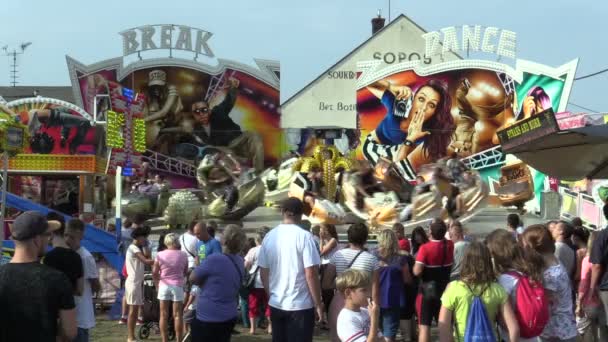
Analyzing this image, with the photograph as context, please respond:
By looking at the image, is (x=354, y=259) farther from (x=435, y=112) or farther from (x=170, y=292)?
(x=435, y=112)

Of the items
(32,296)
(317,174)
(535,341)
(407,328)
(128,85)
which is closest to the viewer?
(32,296)

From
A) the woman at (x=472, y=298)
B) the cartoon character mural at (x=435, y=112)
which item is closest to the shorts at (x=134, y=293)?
the woman at (x=472, y=298)

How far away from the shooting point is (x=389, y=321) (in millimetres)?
8477

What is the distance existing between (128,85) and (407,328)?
21.6 meters

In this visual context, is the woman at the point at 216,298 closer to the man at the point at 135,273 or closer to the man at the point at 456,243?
the man at the point at 456,243

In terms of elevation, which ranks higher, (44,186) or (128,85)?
(128,85)

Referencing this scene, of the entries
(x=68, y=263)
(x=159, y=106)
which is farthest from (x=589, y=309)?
(x=159, y=106)

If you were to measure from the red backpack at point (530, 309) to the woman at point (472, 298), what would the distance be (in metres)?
0.07

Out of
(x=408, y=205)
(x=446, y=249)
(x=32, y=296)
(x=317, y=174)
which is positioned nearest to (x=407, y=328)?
(x=446, y=249)

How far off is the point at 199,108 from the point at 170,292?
20.9 m

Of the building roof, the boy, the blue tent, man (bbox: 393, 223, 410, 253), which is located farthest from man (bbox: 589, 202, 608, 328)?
the building roof

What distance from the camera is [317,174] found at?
22.0m

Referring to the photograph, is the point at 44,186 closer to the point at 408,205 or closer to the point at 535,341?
the point at 408,205

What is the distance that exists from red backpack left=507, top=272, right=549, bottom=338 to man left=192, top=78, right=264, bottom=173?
978 inches
